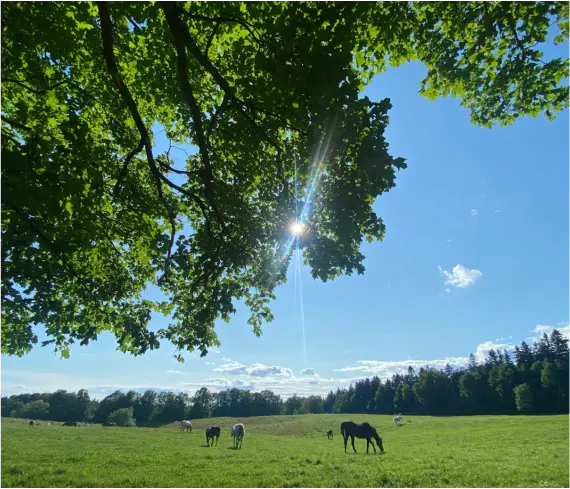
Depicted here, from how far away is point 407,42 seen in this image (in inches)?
441

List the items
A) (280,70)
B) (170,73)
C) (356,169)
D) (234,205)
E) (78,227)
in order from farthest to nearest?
(234,205) < (170,73) < (78,227) < (356,169) < (280,70)

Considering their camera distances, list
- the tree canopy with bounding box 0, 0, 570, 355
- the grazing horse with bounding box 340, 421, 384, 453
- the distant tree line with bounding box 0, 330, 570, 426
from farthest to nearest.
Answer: the distant tree line with bounding box 0, 330, 570, 426 → the grazing horse with bounding box 340, 421, 384, 453 → the tree canopy with bounding box 0, 0, 570, 355

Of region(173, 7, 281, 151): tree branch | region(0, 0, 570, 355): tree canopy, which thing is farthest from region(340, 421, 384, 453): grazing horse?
region(173, 7, 281, 151): tree branch

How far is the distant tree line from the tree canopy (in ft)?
343

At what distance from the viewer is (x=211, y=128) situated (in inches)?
415

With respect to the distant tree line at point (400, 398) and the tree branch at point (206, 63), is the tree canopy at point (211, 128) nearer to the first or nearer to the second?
the tree branch at point (206, 63)

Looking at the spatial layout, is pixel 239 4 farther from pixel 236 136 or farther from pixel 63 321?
pixel 63 321

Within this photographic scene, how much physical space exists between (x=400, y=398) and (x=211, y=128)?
156 metres

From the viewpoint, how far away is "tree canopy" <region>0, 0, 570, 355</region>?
27.3ft

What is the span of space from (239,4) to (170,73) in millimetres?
3329

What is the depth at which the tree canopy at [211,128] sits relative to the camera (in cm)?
832

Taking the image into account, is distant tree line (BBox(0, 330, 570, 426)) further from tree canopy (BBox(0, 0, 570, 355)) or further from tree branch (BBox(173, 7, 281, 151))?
tree branch (BBox(173, 7, 281, 151))

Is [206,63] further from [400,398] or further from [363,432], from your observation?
[400,398]

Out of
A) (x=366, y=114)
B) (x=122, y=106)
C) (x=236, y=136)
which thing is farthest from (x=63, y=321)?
(x=366, y=114)
